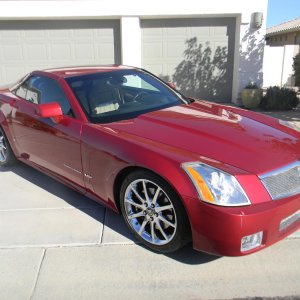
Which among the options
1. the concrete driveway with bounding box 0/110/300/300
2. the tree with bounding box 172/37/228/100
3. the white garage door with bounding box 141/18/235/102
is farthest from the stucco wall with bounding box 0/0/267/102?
the concrete driveway with bounding box 0/110/300/300

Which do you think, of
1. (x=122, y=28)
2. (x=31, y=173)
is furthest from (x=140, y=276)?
(x=122, y=28)

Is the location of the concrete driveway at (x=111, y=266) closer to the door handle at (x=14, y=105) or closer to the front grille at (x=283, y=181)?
the front grille at (x=283, y=181)

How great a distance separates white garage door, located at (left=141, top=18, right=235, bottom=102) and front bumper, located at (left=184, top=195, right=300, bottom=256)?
8433mm

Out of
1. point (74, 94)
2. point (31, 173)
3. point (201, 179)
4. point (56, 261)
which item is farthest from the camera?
point (31, 173)

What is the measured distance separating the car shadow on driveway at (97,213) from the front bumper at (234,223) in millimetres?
371

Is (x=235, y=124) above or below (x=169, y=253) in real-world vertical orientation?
above

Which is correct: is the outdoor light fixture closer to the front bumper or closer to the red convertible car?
the red convertible car

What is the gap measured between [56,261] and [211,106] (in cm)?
→ 233

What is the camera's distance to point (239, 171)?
272cm

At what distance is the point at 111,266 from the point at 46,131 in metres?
1.69

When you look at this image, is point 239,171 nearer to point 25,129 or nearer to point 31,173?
point 25,129

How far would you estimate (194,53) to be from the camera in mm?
10672

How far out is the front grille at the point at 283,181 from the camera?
272 centimetres

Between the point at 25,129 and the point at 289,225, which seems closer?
the point at 289,225
